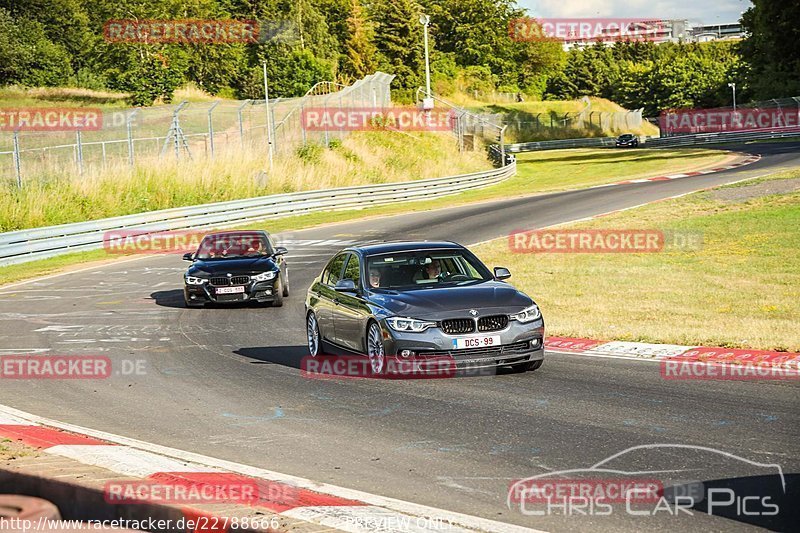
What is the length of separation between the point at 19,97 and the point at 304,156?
113 feet

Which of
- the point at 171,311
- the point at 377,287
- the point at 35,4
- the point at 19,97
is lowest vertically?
the point at 171,311

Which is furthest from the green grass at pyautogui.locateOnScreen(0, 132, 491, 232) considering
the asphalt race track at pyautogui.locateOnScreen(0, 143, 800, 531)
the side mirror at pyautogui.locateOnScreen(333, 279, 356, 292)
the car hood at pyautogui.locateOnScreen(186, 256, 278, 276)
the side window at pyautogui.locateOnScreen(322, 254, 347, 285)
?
the side mirror at pyautogui.locateOnScreen(333, 279, 356, 292)

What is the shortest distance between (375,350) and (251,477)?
5.13 metres

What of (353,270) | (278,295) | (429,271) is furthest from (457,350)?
(278,295)

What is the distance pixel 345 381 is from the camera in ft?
40.3

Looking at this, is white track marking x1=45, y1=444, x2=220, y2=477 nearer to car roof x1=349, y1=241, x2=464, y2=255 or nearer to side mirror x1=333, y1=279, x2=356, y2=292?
side mirror x1=333, y1=279, x2=356, y2=292

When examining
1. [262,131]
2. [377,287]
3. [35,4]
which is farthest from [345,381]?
[35,4]

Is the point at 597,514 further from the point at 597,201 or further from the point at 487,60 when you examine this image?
the point at 487,60

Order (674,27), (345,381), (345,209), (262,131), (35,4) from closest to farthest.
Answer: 1. (345,381)
2. (345,209)
3. (262,131)
4. (35,4)
5. (674,27)

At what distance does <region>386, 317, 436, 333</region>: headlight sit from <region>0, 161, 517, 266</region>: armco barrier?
820 inches

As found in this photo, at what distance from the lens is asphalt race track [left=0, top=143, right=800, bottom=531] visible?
7.50m

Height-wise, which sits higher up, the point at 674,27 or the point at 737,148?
the point at 674,27

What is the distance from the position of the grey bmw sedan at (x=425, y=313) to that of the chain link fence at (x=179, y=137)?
23.2 meters

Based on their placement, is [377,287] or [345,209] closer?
[377,287]
